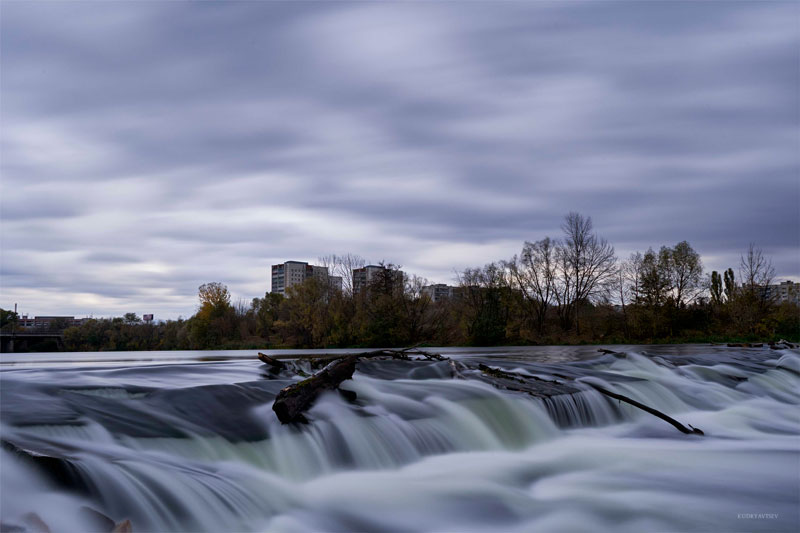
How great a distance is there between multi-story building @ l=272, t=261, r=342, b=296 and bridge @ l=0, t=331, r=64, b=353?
17.7 metres

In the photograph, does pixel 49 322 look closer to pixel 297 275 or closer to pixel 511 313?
pixel 511 313

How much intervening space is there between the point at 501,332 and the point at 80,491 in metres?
39.6

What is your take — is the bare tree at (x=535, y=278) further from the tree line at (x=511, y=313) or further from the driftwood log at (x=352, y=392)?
the driftwood log at (x=352, y=392)

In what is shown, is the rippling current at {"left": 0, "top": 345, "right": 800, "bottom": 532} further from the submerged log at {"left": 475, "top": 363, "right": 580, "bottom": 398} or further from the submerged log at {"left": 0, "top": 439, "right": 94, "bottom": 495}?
the submerged log at {"left": 475, "top": 363, "right": 580, "bottom": 398}

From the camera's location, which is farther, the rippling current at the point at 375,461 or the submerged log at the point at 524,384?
the submerged log at the point at 524,384

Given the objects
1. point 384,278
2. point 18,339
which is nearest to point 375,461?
point 18,339

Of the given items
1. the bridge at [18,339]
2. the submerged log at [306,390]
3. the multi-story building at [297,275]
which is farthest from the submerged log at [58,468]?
the multi-story building at [297,275]

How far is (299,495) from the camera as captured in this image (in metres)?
5.20

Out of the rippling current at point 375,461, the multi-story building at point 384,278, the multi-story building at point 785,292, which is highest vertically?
the multi-story building at point 384,278

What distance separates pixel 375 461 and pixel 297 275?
11823 centimetres

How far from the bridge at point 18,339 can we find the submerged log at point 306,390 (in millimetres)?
28313

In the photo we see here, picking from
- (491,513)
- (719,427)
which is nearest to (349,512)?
(491,513)

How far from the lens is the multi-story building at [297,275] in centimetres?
4875

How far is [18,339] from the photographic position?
29.3 meters
